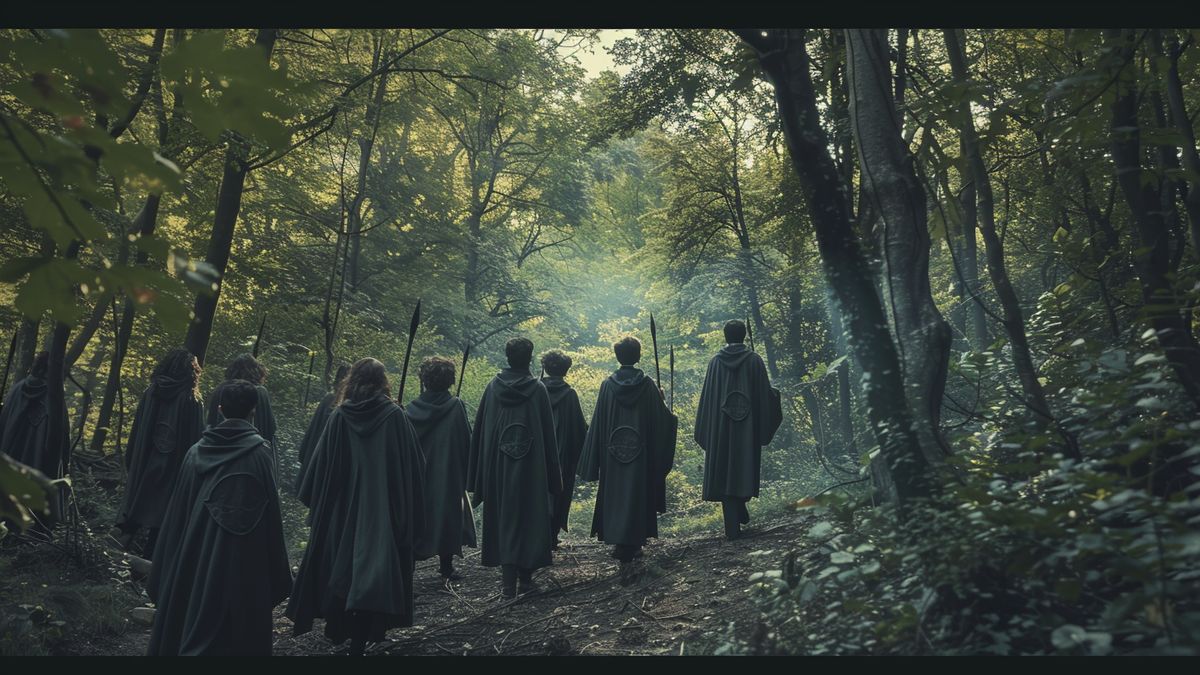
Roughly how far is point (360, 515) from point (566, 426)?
4357 mm

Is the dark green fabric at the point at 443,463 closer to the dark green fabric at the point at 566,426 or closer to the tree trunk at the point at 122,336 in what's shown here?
the dark green fabric at the point at 566,426

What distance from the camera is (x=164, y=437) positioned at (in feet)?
28.8

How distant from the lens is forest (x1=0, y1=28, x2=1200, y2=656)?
9.37 ft

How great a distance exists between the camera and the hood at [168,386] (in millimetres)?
8758

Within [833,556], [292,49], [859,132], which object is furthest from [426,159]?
[833,556]

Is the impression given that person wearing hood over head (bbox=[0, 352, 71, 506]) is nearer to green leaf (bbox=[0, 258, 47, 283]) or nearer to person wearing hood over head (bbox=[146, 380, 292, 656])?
person wearing hood over head (bbox=[146, 380, 292, 656])

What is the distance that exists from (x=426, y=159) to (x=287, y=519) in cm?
1298

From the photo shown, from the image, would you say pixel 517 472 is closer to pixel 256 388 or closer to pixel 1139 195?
pixel 256 388

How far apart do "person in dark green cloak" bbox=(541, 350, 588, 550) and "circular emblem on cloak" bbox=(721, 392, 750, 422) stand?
5.89 feet

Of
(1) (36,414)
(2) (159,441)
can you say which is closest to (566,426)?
(2) (159,441)

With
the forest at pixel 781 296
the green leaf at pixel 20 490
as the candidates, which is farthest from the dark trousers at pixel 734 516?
the green leaf at pixel 20 490

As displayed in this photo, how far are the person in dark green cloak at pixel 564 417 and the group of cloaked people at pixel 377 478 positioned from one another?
2cm

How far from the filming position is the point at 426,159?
942 inches
